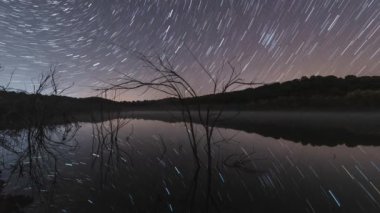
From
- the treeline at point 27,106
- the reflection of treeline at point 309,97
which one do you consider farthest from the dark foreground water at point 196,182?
the reflection of treeline at point 309,97

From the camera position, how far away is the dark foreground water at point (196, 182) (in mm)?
5910

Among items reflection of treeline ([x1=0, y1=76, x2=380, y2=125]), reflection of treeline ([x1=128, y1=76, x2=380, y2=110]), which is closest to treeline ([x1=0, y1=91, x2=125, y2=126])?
reflection of treeline ([x1=0, y1=76, x2=380, y2=125])

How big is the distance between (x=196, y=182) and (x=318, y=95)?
5147cm

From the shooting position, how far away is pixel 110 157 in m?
11.9

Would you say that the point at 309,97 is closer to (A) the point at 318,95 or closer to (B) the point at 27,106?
(A) the point at 318,95

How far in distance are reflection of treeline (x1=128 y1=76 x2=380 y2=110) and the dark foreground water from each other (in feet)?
92.3

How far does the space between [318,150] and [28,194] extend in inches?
417

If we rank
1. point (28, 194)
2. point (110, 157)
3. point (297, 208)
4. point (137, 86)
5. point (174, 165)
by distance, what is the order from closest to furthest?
point (297, 208) → point (28, 194) → point (137, 86) → point (174, 165) → point (110, 157)

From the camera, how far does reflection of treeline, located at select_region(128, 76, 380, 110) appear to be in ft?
135

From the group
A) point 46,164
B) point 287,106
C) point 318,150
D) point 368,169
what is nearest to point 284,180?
point 368,169

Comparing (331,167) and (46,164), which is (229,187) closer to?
(331,167)

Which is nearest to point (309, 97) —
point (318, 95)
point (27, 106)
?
point (318, 95)

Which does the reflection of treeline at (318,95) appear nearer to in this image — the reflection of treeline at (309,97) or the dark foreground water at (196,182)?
the reflection of treeline at (309,97)

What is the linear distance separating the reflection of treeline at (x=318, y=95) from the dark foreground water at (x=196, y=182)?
92.3 feet
